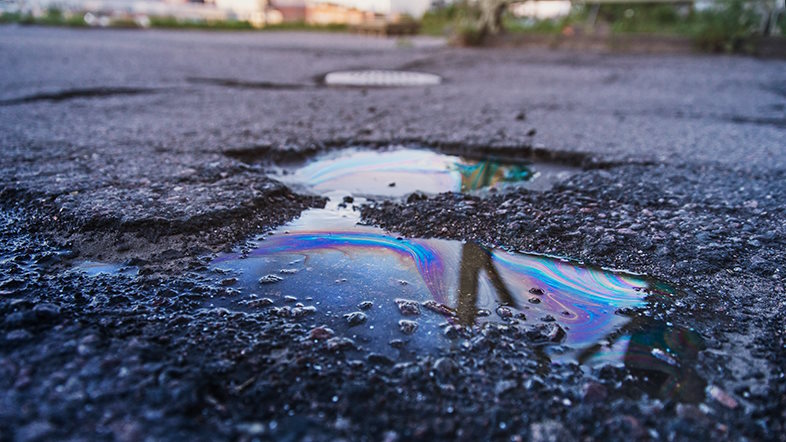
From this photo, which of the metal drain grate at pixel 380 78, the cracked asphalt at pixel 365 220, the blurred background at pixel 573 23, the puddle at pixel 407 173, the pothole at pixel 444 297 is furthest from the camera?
the blurred background at pixel 573 23

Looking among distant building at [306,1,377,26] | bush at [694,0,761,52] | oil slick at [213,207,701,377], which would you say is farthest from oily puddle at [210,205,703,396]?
distant building at [306,1,377,26]

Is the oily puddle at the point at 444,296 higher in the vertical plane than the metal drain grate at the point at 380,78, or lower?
lower

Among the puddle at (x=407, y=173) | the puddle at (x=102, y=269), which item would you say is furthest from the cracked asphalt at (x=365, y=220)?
the puddle at (x=407, y=173)

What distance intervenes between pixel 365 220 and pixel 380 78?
387 centimetres

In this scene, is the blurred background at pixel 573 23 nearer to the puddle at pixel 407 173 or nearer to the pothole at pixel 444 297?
the puddle at pixel 407 173

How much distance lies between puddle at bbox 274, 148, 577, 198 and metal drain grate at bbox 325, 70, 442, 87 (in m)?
2.54

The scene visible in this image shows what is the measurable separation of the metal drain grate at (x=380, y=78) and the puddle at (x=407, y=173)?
8.32 feet

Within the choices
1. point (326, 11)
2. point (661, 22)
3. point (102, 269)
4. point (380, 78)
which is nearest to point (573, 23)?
point (661, 22)

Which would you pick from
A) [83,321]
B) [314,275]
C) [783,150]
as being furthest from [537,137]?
[83,321]

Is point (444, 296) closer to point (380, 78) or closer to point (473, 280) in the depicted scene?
point (473, 280)

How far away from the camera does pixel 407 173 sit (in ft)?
7.45

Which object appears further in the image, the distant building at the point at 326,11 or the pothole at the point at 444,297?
the distant building at the point at 326,11

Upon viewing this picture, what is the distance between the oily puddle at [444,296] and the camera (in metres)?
1.10

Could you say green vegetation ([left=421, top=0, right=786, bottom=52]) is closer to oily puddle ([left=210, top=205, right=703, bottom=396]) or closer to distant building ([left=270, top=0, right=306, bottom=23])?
oily puddle ([left=210, top=205, right=703, bottom=396])
